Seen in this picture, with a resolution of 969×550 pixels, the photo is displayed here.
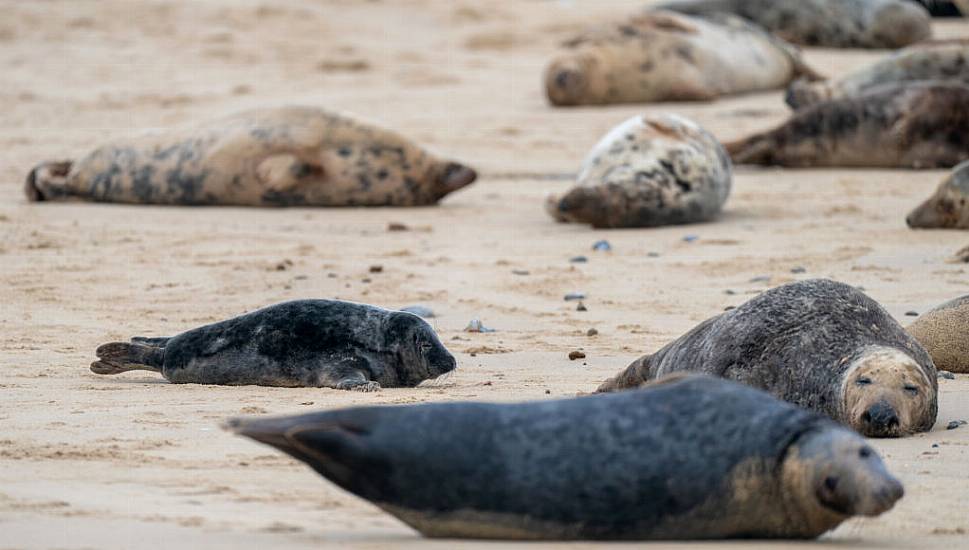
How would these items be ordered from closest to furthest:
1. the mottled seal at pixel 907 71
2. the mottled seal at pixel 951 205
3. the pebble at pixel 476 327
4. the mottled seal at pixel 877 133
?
1. the pebble at pixel 476 327
2. the mottled seal at pixel 951 205
3. the mottled seal at pixel 877 133
4. the mottled seal at pixel 907 71

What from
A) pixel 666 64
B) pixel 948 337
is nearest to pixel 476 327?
pixel 948 337

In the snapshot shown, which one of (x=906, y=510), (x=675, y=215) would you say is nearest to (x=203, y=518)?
(x=906, y=510)

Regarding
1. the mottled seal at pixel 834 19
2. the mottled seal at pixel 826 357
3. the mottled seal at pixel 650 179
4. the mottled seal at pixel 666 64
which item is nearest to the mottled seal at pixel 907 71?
the mottled seal at pixel 666 64

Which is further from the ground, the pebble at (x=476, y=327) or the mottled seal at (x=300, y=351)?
the mottled seal at (x=300, y=351)

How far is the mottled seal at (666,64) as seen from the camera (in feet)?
45.8

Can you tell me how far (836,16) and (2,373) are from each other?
14239 mm

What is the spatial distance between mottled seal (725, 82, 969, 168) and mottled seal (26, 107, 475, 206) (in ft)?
8.02

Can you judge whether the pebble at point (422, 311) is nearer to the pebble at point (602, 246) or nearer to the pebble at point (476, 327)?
the pebble at point (476, 327)

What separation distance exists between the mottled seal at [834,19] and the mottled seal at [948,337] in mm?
12463

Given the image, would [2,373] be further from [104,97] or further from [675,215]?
[104,97]

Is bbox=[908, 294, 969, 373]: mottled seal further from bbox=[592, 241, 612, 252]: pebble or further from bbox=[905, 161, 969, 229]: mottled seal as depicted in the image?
bbox=[905, 161, 969, 229]: mottled seal

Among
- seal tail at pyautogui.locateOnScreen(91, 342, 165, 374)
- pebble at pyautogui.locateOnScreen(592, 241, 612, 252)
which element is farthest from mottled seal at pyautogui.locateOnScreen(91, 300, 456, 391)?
pebble at pyautogui.locateOnScreen(592, 241, 612, 252)

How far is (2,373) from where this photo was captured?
16.3 ft

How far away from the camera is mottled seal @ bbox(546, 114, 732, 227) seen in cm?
870
